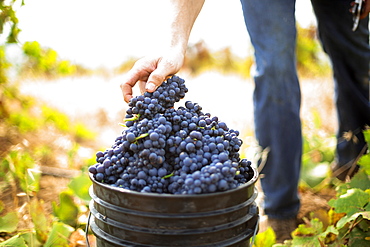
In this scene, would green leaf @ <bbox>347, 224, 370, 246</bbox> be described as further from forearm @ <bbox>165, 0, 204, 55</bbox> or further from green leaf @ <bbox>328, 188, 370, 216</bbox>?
forearm @ <bbox>165, 0, 204, 55</bbox>

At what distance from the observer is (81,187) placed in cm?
180

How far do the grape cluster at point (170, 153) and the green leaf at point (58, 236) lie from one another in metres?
0.53

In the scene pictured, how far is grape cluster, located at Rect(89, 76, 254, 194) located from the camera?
0.99 metres

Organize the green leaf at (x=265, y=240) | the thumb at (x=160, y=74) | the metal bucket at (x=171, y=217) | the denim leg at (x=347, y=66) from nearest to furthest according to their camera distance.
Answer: the metal bucket at (x=171, y=217), the thumb at (x=160, y=74), the green leaf at (x=265, y=240), the denim leg at (x=347, y=66)

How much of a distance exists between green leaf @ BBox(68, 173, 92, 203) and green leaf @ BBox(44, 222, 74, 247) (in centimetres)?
25

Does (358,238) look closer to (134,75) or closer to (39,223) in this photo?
(134,75)

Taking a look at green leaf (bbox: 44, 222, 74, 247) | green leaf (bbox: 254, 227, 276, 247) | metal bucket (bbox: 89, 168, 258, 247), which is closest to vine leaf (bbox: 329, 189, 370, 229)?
green leaf (bbox: 254, 227, 276, 247)

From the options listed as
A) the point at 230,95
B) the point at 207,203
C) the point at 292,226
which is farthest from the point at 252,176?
the point at 230,95

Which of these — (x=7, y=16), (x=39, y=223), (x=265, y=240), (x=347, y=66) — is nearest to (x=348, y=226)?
(x=265, y=240)

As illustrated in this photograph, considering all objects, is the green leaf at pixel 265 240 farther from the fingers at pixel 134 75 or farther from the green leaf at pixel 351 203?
the fingers at pixel 134 75

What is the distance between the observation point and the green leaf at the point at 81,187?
5.84ft

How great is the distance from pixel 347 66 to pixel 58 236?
1.83 m

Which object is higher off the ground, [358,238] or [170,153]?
[170,153]

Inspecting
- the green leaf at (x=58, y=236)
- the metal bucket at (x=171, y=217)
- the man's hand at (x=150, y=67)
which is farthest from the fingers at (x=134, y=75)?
the green leaf at (x=58, y=236)
